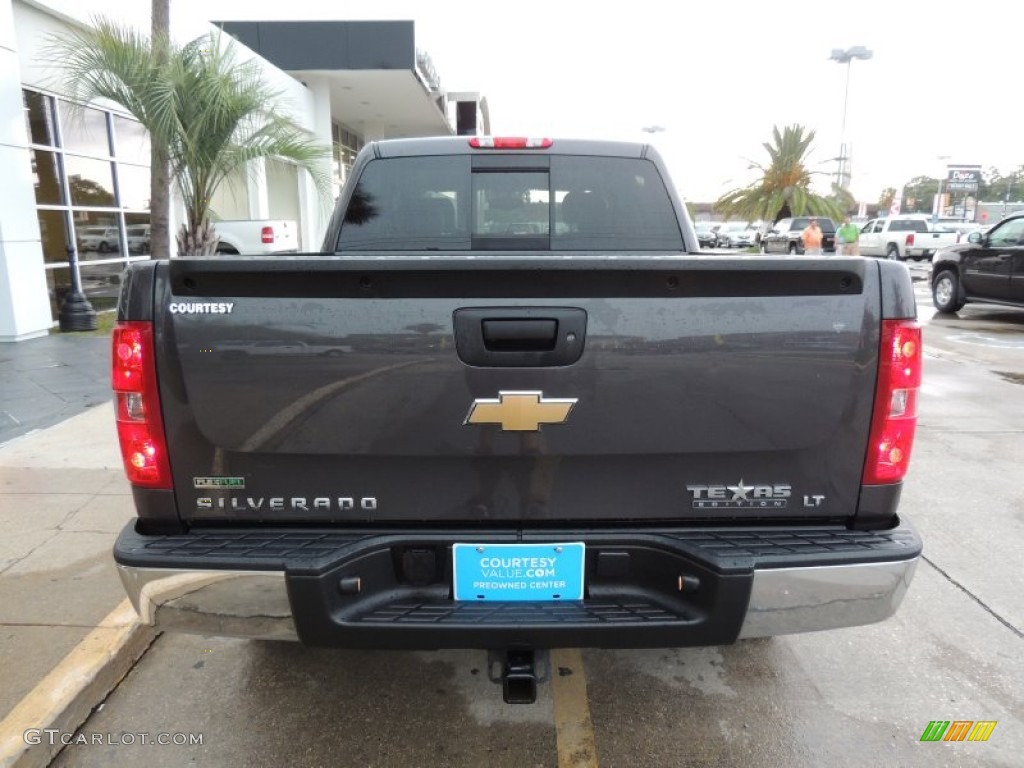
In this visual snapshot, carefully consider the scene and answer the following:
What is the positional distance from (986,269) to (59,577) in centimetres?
1409

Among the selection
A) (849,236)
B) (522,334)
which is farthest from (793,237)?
(522,334)

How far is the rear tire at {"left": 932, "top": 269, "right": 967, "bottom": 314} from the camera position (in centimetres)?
1388

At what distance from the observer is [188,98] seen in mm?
8852

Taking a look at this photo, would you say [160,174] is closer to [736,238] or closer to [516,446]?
[516,446]

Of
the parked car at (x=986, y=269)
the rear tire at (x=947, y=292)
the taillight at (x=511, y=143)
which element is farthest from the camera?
the rear tire at (x=947, y=292)

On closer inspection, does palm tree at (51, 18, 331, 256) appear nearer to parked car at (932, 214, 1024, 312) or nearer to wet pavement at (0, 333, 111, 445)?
wet pavement at (0, 333, 111, 445)

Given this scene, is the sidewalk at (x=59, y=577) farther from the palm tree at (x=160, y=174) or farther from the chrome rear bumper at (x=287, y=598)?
the palm tree at (x=160, y=174)

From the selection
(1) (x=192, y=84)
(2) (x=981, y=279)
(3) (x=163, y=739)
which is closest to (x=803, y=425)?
(3) (x=163, y=739)

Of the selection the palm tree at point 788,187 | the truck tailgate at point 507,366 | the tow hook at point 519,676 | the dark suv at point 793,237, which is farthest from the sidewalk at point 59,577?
the palm tree at point 788,187

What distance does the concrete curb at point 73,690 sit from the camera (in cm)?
244

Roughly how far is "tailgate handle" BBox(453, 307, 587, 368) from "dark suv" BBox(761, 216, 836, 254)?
102 feet

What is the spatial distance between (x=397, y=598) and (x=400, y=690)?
90cm

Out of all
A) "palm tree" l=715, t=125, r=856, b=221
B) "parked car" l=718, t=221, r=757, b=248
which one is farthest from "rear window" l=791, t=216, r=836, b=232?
"parked car" l=718, t=221, r=757, b=248

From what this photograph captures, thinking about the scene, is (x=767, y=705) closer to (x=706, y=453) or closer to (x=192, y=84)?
(x=706, y=453)
